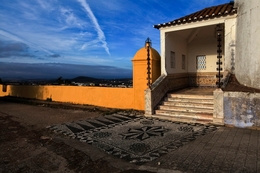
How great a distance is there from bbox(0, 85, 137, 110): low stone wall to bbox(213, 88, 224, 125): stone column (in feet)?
13.3

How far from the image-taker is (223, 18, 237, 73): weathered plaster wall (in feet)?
26.7

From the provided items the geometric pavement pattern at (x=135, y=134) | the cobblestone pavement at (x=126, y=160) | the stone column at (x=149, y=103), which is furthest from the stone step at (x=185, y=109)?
the cobblestone pavement at (x=126, y=160)

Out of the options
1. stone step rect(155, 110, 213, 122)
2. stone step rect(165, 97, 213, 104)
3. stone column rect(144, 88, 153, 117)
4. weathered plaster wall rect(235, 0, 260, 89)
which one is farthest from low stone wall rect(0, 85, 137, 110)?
weathered plaster wall rect(235, 0, 260, 89)

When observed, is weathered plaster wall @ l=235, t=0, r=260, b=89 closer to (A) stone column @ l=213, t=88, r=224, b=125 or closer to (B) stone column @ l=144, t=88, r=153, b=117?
(A) stone column @ l=213, t=88, r=224, b=125

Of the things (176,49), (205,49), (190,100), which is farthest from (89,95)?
(205,49)

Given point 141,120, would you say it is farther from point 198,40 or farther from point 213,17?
point 198,40

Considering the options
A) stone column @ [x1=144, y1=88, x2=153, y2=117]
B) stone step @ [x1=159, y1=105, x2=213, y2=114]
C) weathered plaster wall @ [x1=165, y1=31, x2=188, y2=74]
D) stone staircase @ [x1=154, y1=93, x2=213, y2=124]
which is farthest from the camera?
weathered plaster wall @ [x1=165, y1=31, x2=188, y2=74]

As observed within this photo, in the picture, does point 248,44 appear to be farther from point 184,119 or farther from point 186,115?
point 184,119

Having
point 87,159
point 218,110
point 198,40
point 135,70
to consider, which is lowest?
point 87,159

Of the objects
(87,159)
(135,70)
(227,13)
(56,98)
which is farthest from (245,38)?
(56,98)

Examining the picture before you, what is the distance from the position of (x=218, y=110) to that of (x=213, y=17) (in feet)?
14.0

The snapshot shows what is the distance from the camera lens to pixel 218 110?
6.75 meters

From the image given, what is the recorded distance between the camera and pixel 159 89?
29.5 feet

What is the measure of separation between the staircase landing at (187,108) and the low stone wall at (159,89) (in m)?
0.29
